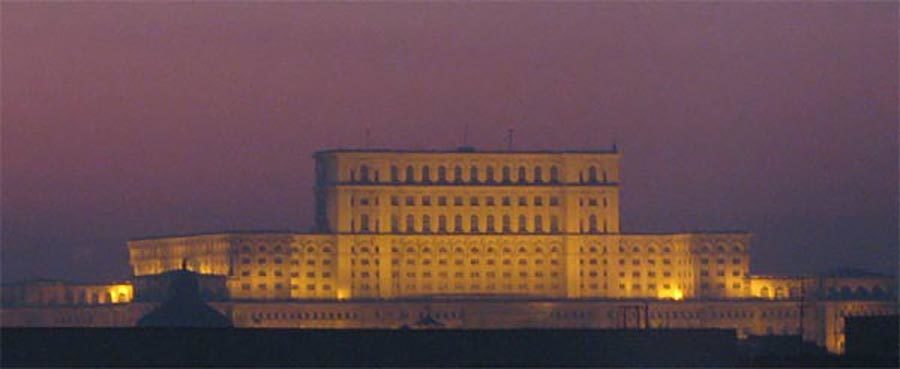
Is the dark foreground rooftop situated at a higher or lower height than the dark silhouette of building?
lower

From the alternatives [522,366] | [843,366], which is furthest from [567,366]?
[843,366]

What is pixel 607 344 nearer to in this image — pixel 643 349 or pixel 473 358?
pixel 643 349

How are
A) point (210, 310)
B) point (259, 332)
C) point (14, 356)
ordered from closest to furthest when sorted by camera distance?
point (14, 356)
point (259, 332)
point (210, 310)

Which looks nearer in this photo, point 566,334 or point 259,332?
point 259,332

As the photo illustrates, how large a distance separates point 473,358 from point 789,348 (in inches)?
1665

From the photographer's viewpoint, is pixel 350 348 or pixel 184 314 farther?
pixel 184 314

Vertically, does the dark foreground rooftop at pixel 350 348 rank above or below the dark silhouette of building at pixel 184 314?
below

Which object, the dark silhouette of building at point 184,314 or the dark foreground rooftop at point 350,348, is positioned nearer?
the dark foreground rooftop at point 350,348

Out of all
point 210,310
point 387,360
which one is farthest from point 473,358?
point 210,310

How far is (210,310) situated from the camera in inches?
7741

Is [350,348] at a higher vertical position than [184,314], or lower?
lower

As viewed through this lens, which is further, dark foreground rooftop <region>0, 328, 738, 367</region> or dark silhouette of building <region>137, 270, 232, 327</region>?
dark silhouette of building <region>137, 270, 232, 327</region>

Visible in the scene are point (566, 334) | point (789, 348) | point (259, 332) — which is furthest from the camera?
point (789, 348)

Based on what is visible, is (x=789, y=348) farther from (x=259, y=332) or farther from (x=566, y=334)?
(x=259, y=332)
